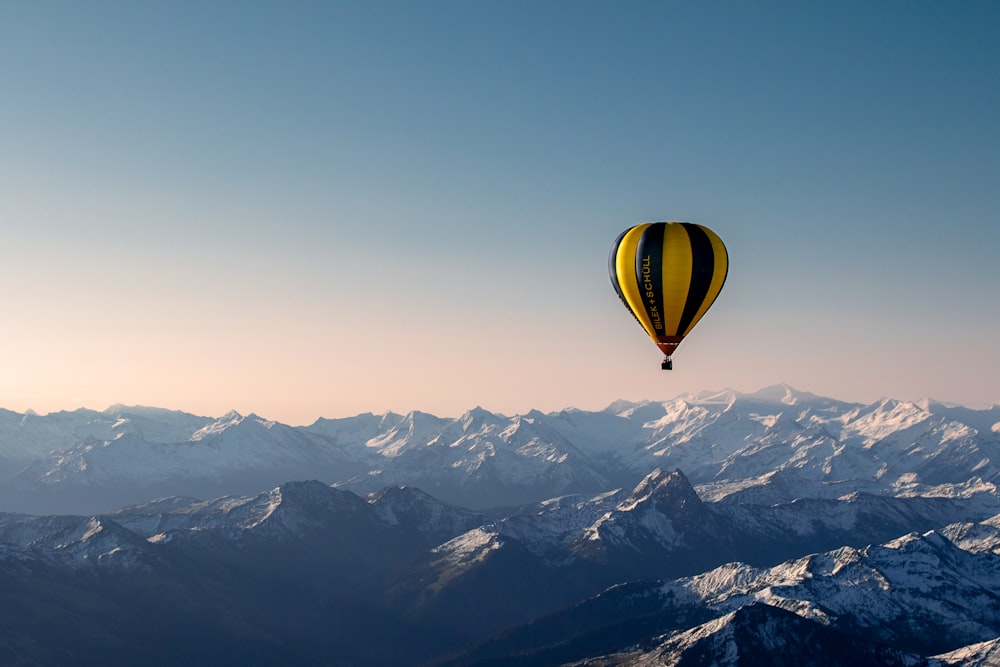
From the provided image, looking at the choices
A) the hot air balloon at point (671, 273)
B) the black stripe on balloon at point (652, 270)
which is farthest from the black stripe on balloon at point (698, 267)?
the black stripe on balloon at point (652, 270)

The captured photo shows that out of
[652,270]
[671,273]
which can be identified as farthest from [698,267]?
[652,270]

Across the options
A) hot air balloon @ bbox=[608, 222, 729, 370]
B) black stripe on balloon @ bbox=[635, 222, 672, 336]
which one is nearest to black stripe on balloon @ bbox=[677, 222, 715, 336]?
hot air balloon @ bbox=[608, 222, 729, 370]

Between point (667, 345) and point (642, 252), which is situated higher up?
point (642, 252)

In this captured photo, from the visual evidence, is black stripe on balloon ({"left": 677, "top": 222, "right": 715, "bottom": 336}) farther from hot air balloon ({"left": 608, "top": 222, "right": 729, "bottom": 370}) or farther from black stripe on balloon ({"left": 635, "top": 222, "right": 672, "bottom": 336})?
black stripe on balloon ({"left": 635, "top": 222, "right": 672, "bottom": 336})
